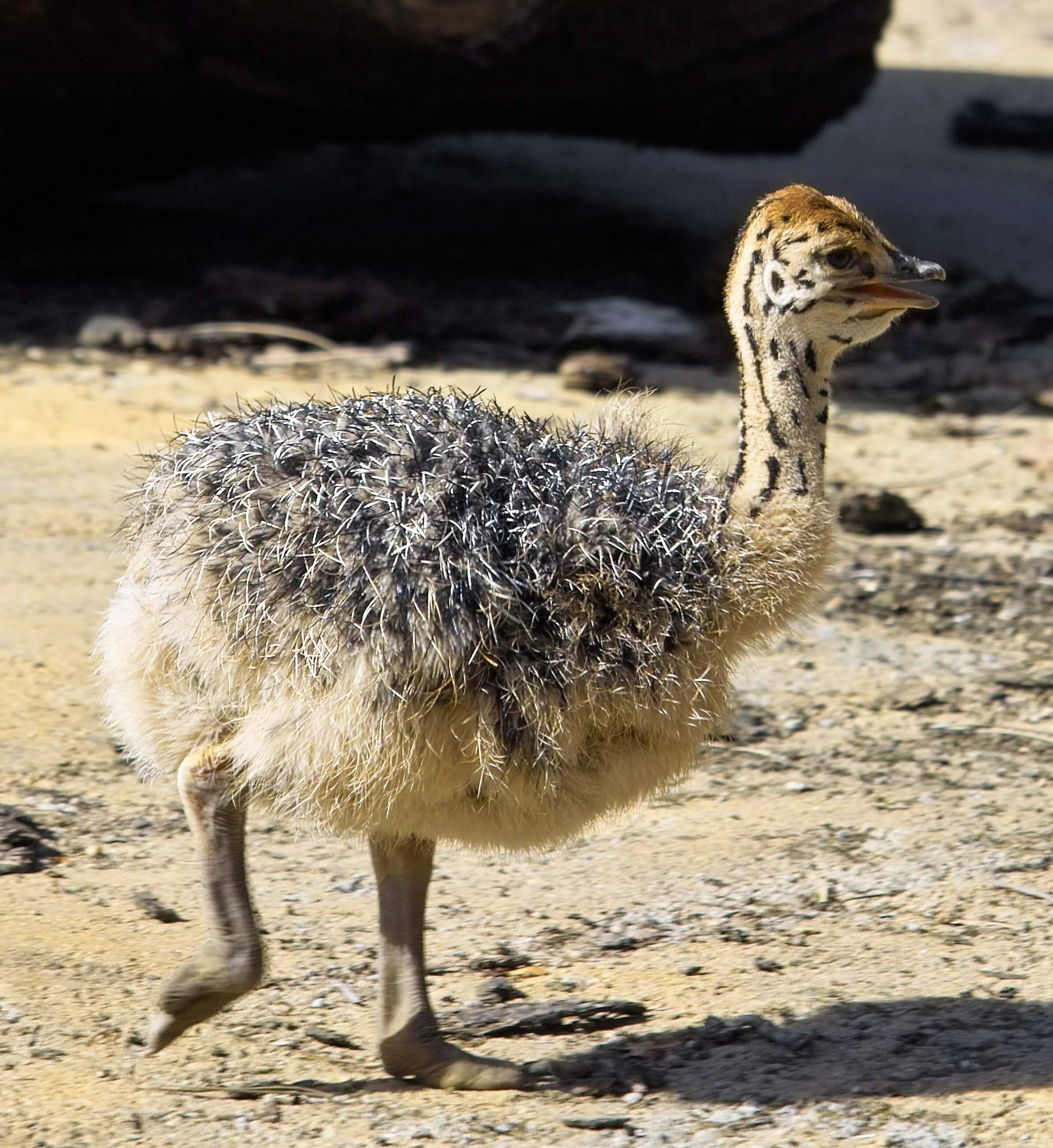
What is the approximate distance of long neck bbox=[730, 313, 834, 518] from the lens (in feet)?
12.4

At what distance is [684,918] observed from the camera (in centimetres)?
431

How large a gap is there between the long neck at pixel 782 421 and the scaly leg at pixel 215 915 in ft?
4.17

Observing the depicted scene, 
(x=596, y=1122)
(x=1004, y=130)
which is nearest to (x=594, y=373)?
(x=596, y=1122)

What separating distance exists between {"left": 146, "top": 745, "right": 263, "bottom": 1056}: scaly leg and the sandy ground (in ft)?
0.54

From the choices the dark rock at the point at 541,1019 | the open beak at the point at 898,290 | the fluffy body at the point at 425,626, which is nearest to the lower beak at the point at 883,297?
the open beak at the point at 898,290

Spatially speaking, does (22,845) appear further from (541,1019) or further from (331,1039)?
(541,1019)

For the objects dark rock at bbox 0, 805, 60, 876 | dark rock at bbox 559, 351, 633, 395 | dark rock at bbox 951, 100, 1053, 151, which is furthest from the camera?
dark rock at bbox 951, 100, 1053, 151

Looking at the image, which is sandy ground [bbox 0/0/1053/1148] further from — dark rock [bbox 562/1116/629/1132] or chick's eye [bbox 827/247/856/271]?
chick's eye [bbox 827/247/856/271]

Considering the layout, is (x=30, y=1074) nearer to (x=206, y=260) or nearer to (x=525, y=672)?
(x=525, y=672)

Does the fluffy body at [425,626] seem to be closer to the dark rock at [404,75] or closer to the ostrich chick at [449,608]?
the ostrich chick at [449,608]

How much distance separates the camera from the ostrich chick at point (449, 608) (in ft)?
11.1

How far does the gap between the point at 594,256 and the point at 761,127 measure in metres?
1.52

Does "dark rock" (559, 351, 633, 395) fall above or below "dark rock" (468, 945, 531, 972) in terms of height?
above

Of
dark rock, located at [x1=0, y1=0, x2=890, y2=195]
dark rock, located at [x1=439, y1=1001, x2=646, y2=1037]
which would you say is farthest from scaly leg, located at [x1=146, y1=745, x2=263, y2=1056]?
dark rock, located at [x1=0, y1=0, x2=890, y2=195]
